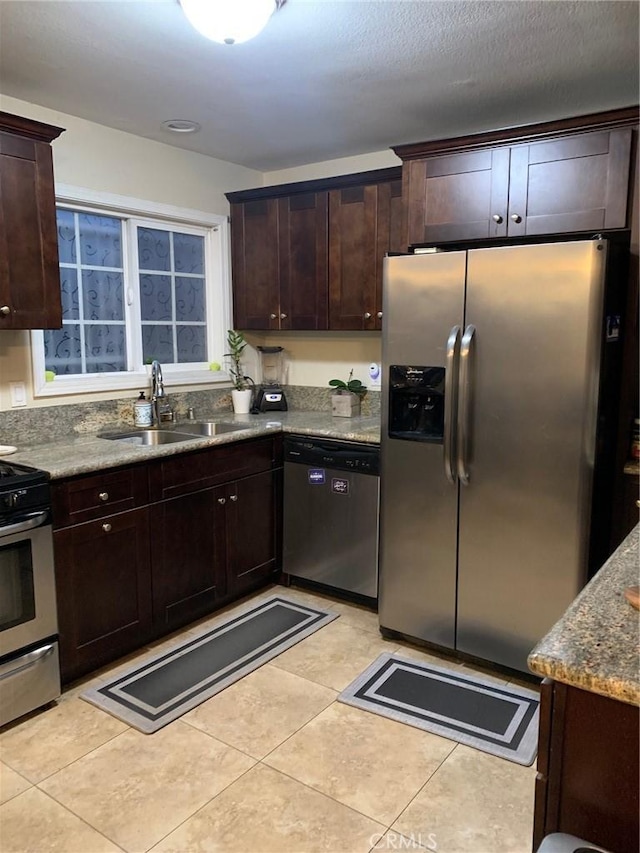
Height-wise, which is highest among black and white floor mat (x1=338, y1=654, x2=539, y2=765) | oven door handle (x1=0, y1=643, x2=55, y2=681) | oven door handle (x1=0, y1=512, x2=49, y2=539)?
oven door handle (x1=0, y1=512, x2=49, y2=539)

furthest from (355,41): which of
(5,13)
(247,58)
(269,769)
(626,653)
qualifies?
(269,769)

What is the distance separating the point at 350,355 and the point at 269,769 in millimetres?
2513

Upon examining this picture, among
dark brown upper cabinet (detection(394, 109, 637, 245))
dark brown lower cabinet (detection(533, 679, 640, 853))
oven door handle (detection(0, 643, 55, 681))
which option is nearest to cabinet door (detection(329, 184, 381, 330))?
dark brown upper cabinet (detection(394, 109, 637, 245))

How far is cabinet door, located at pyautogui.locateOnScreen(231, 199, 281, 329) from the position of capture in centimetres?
392

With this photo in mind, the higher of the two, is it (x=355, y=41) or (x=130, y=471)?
(x=355, y=41)

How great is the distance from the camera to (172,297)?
392 cm

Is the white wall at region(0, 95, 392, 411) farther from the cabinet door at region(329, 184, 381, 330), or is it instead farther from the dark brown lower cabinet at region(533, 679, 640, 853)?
the dark brown lower cabinet at region(533, 679, 640, 853)

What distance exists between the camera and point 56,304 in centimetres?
279

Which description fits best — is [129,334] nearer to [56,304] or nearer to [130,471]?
[56,304]

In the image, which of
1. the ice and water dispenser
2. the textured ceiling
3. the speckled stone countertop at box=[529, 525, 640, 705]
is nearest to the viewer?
the speckled stone countertop at box=[529, 525, 640, 705]

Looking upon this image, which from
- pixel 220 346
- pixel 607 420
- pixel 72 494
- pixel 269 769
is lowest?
pixel 269 769

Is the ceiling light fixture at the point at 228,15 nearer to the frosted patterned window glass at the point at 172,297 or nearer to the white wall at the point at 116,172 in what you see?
the white wall at the point at 116,172

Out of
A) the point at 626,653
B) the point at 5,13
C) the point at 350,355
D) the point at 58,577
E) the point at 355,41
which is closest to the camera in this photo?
the point at 626,653

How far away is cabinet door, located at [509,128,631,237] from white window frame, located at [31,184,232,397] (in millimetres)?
1962
